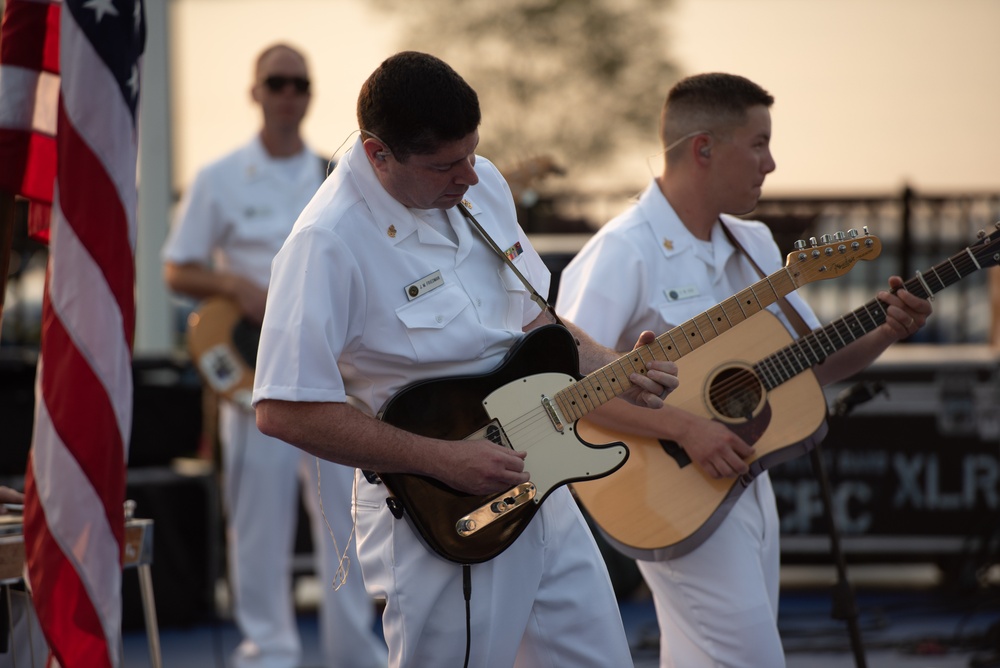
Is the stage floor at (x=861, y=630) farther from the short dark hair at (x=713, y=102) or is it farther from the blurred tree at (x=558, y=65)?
the blurred tree at (x=558, y=65)

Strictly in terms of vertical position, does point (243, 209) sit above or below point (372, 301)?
above

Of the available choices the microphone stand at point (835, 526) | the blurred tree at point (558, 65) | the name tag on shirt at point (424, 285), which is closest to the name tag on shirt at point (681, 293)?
the microphone stand at point (835, 526)

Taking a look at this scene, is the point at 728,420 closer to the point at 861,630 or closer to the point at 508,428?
the point at 508,428

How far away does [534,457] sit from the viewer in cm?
281

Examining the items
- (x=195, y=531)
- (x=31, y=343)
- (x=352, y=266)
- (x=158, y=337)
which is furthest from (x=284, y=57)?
(x=31, y=343)

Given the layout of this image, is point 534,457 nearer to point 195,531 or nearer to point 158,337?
point 195,531

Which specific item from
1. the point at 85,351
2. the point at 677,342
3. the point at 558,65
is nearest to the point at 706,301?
the point at 677,342

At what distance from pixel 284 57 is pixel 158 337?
3.40 m

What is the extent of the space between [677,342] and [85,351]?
152 cm

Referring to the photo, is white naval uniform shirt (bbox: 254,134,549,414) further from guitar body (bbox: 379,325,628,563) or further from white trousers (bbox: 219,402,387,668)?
white trousers (bbox: 219,402,387,668)

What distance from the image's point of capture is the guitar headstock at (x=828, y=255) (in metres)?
3.35

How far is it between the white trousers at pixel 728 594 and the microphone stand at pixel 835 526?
285mm

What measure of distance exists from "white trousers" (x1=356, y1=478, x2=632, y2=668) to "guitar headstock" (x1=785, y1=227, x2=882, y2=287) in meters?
1.01

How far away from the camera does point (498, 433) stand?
2.80 meters
